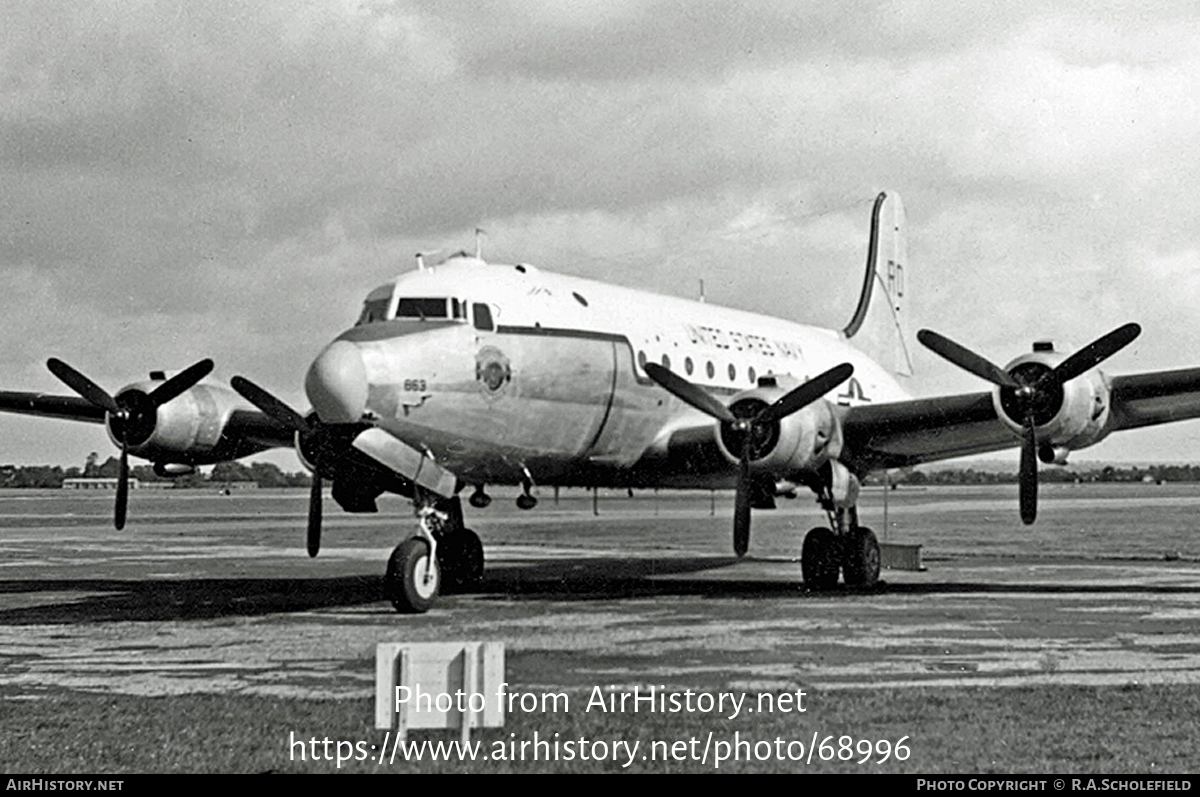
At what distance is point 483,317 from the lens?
1589 cm

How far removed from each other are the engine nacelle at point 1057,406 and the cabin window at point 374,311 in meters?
7.30

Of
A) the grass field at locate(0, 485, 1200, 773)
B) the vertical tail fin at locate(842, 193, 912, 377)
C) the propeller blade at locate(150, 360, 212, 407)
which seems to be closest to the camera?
the grass field at locate(0, 485, 1200, 773)

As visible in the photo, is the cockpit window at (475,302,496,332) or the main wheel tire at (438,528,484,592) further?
the main wheel tire at (438,528,484,592)

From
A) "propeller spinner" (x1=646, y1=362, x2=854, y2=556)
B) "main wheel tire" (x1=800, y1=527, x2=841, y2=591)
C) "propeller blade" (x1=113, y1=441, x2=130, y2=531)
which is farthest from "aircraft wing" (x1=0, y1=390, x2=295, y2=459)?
"main wheel tire" (x1=800, y1=527, x2=841, y2=591)

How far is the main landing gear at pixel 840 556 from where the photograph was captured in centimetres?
1900

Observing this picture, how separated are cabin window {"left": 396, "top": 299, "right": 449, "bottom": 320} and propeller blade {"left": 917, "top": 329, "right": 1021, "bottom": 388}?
610 centimetres

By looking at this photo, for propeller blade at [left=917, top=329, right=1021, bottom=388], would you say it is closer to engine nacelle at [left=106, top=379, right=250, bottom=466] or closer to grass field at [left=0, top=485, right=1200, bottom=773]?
grass field at [left=0, top=485, right=1200, bottom=773]

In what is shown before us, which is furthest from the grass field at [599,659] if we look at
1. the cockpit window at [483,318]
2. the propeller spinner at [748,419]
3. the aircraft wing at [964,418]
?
the cockpit window at [483,318]

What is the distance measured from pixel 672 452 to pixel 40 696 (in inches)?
403

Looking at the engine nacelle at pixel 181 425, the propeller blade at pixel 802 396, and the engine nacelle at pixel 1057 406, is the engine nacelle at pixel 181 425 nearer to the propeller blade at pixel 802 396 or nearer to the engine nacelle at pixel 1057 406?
the propeller blade at pixel 802 396

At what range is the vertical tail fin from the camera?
26859 millimetres

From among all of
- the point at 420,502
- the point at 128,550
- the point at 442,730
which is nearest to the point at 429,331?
the point at 420,502

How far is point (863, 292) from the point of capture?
2764cm

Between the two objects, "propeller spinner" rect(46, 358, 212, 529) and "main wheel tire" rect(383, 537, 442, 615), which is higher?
"propeller spinner" rect(46, 358, 212, 529)
